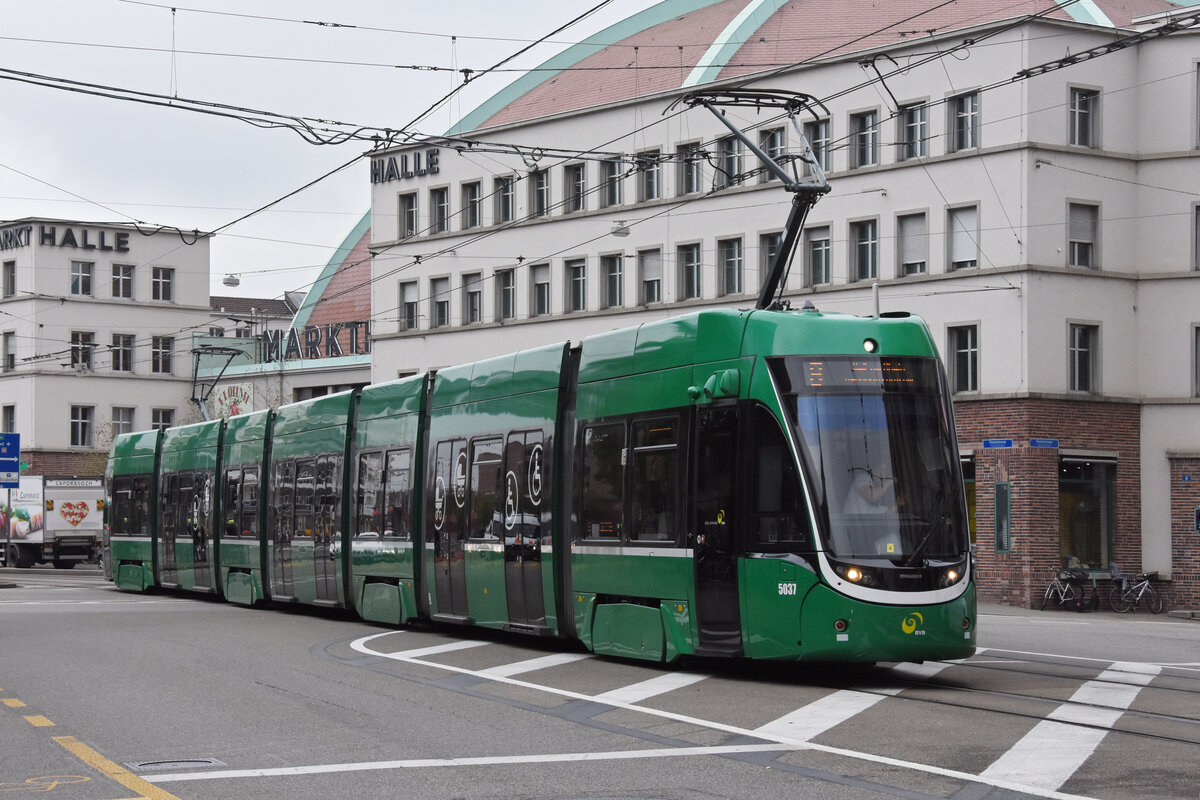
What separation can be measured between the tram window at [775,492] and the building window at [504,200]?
39.9 m

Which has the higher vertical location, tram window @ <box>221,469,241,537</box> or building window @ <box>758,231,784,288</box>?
building window @ <box>758,231,784,288</box>

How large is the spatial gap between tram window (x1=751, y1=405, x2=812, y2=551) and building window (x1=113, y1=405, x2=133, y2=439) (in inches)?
2869

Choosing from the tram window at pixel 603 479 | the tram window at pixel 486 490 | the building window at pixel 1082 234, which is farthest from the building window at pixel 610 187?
the tram window at pixel 603 479

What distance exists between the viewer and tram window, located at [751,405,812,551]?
46.4 ft

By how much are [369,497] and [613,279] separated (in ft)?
92.8

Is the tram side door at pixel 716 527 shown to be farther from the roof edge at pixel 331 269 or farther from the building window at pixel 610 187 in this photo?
the roof edge at pixel 331 269

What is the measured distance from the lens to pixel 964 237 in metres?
41.0

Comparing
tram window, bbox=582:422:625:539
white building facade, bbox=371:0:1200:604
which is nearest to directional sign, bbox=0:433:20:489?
white building facade, bbox=371:0:1200:604

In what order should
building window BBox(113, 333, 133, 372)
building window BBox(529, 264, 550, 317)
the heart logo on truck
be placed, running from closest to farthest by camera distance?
building window BBox(529, 264, 550, 317)
the heart logo on truck
building window BBox(113, 333, 133, 372)

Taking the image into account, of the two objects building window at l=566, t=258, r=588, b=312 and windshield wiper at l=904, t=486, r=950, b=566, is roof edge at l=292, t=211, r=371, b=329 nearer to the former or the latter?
building window at l=566, t=258, r=588, b=312

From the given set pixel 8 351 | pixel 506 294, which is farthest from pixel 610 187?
pixel 8 351

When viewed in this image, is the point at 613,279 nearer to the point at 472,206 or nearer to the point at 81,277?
the point at 472,206

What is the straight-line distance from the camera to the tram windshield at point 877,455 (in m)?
14.0

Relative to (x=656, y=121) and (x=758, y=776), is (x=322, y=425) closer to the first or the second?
(x=758, y=776)
